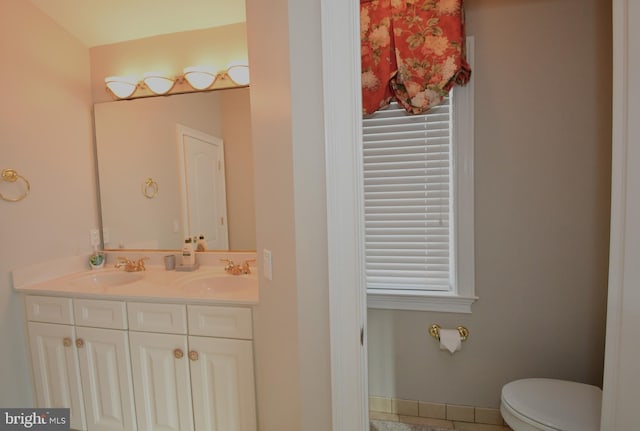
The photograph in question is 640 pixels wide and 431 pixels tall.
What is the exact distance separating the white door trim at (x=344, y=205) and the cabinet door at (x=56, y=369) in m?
1.59

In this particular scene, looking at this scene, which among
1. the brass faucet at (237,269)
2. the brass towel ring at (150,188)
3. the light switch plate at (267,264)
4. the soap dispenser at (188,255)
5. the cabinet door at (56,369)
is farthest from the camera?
the brass towel ring at (150,188)

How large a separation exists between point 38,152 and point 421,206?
A: 7.80 feet

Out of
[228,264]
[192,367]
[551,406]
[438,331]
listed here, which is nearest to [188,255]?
[228,264]

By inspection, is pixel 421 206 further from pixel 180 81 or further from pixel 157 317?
pixel 180 81

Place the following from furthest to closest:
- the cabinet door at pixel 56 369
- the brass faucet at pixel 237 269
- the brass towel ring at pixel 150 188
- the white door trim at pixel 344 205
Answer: the brass towel ring at pixel 150 188, the brass faucet at pixel 237 269, the cabinet door at pixel 56 369, the white door trim at pixel 344 205

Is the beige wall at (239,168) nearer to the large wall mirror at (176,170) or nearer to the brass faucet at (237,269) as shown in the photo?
the large wall mirror at (176,170)

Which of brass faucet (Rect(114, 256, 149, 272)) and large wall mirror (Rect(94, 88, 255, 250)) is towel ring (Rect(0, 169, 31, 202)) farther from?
brass faucet (Rect(114, 256, 149, 272))

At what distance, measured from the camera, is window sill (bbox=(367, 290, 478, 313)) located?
5.44ft

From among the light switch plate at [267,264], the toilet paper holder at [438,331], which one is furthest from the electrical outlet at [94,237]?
the toilet paper holder at [438,331]

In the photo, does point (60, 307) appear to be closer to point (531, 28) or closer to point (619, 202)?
point (619, 202)

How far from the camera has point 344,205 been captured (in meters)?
0.85

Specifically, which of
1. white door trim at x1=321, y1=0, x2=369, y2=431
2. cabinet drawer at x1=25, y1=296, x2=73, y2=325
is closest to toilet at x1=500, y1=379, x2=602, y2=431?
white door trim at x1=321, y1=0, x2=369, y2=431

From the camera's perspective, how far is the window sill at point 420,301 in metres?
1.66

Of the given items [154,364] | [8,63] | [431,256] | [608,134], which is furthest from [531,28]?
[8,63]
